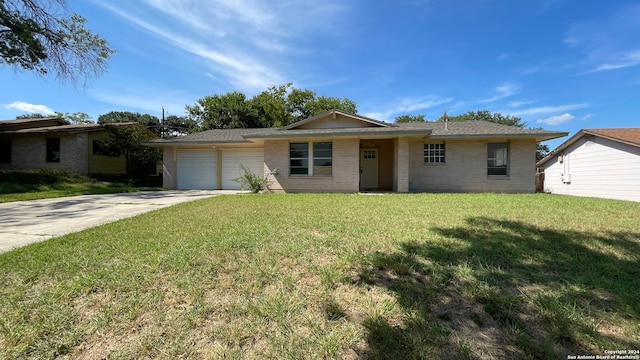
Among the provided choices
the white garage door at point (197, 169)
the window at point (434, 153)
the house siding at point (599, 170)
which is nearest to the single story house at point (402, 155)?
the window at point (434, 153)

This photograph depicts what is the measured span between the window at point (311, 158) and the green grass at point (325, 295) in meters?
7.83

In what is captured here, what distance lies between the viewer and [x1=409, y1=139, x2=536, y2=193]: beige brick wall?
40.0ft

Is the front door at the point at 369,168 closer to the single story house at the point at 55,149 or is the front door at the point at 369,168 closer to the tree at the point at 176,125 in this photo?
the single story house at the point at 55,149

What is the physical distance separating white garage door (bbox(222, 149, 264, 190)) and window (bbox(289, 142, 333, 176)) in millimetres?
2827

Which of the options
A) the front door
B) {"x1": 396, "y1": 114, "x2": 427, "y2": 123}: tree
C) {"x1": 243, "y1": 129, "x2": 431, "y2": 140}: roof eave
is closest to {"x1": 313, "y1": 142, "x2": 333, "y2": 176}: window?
{"x1": 243, "y1": 129, "x2": 431, "y2": 140}: roof eave

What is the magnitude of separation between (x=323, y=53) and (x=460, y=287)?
1597cm

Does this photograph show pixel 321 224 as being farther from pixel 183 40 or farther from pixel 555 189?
pixel 555 189

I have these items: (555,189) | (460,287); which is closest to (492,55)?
(555,189)

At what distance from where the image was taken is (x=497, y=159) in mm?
12625

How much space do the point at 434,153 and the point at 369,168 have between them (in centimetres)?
334

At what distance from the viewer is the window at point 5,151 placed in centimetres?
1847

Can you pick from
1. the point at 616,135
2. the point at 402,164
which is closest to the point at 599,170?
the point at 616,135

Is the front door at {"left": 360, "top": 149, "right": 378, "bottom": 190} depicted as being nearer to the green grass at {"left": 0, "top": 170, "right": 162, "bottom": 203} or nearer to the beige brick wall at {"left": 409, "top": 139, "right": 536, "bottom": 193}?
the beige brick wall at {"left": 409, "top": 139, "right": 536, "bottom": 193}

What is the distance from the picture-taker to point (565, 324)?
6.82 ft
